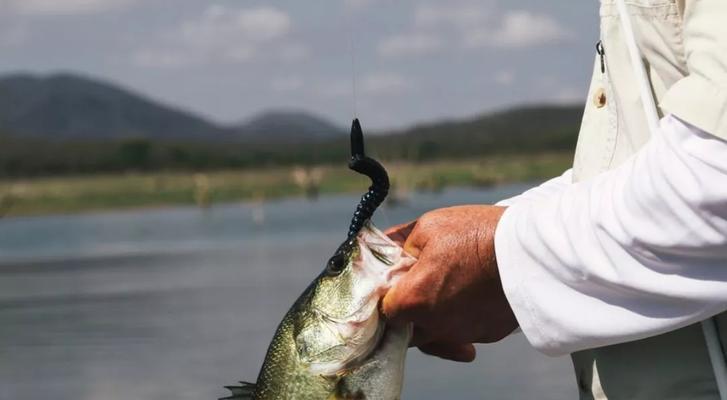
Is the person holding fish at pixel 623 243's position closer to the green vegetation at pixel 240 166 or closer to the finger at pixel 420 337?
the finger at pixel 420 337

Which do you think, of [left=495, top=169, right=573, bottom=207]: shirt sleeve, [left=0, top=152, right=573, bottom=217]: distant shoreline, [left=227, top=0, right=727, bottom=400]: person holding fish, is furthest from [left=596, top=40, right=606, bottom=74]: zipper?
[left=0, top=152, right=573, bottom=217]: distant shoreline

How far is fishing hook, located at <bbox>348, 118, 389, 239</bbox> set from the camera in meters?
2.83

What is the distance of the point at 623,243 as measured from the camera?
7.68 ft

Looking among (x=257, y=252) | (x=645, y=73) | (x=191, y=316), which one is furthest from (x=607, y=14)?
(x=257, y=252)

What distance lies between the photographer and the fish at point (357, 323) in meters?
2.81

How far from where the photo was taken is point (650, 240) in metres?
2.29

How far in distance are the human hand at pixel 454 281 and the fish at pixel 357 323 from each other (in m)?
0.04

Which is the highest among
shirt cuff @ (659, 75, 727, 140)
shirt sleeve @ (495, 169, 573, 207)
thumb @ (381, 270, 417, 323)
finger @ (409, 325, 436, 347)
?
shirt cuff @ (659, 75, 727, 140)

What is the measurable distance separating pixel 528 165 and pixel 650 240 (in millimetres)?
91910

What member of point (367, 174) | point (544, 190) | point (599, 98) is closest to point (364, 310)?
point (367, 174)

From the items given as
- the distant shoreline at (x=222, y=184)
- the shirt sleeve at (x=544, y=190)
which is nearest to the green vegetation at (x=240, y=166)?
the distant shoreline at (x=222, y=184)

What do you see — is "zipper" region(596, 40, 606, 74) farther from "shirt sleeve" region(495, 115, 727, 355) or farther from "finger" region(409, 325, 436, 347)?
"finger" region(409, 325, 436, 347)

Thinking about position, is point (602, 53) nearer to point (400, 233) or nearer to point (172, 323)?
point (400, 233)

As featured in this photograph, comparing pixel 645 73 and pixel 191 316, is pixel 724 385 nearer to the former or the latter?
pixel 645 73
